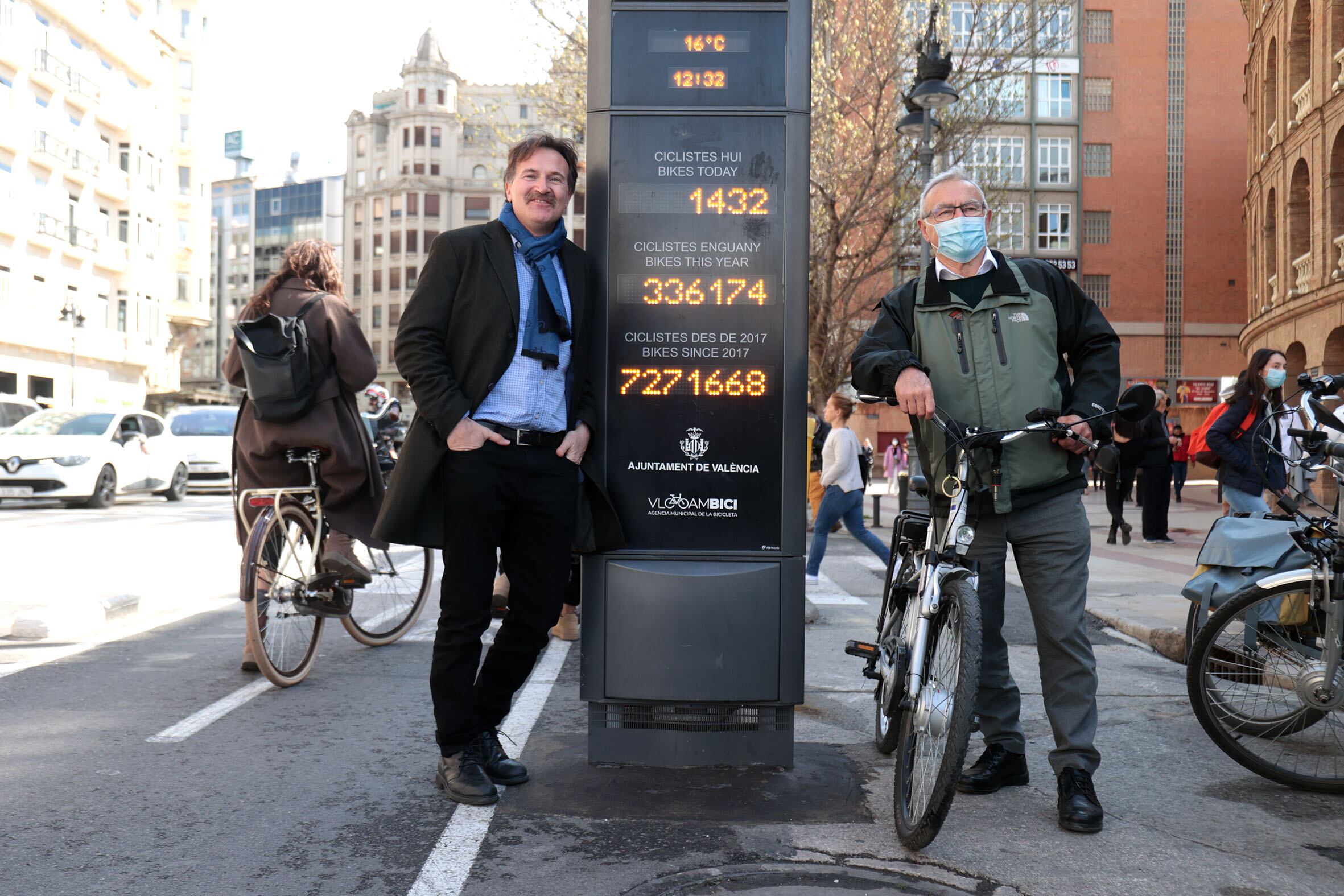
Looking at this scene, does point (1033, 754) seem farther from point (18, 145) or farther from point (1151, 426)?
point (18, 145)

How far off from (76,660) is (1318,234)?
24723 millimetres

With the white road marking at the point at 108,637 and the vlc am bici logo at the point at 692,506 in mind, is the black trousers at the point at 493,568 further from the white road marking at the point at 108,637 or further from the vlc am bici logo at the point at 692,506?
the white road marking at the point at 108,637

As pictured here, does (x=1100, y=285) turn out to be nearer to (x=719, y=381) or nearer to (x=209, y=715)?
(x=719, y=381)

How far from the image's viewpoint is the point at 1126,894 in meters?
3.18

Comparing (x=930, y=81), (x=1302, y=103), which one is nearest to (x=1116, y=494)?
(x=930, y=81)

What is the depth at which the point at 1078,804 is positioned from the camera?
374cm

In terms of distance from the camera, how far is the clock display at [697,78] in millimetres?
4301

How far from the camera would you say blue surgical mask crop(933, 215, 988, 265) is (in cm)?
408

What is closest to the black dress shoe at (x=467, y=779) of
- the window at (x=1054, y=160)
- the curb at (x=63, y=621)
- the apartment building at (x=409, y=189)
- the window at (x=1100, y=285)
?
the curb at (x=63, y=621)

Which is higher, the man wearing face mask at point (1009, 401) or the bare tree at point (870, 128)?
the bare tree at point (870, 128)

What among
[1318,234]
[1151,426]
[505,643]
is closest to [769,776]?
[505,643]

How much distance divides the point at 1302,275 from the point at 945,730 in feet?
85.1

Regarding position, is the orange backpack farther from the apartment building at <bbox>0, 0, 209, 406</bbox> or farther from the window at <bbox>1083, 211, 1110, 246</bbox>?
the window at <bbox>1083, 211, 1110, 246</bbox>

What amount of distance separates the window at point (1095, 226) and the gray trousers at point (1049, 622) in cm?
5247
